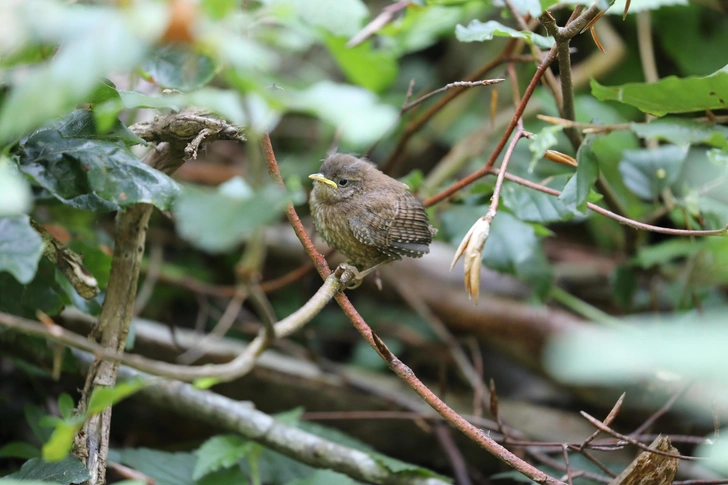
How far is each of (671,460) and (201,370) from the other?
150 centimetres

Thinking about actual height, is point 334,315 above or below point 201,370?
below

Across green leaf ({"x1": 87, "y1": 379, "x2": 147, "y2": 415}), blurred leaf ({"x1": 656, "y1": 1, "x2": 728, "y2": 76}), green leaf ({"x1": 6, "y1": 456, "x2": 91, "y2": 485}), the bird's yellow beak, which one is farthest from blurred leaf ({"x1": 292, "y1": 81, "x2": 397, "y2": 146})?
blurred leaf ({"x1": 656, "y1": 1, "x2": 728, "y2": 76})

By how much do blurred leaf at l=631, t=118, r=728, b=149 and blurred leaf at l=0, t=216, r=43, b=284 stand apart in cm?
187

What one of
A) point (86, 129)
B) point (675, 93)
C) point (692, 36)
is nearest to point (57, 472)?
point (86, 129)

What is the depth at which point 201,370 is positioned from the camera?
1285 millimetres

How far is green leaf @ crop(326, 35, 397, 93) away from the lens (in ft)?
11.3

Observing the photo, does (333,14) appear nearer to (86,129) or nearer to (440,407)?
(86,129)

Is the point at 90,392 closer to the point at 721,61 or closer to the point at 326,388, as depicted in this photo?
the point at 326,388

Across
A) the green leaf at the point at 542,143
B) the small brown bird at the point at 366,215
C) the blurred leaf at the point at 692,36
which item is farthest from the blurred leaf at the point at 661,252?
the green leaf at the point at 542,143

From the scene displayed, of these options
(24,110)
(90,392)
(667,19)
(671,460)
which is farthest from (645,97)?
(667,19)

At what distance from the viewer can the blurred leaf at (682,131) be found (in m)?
2.14

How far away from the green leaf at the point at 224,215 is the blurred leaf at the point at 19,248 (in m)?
0.51

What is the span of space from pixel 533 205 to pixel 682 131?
0.57 meters

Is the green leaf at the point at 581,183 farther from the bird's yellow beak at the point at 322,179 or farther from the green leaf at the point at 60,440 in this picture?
the green leaf at the point at 60,440
